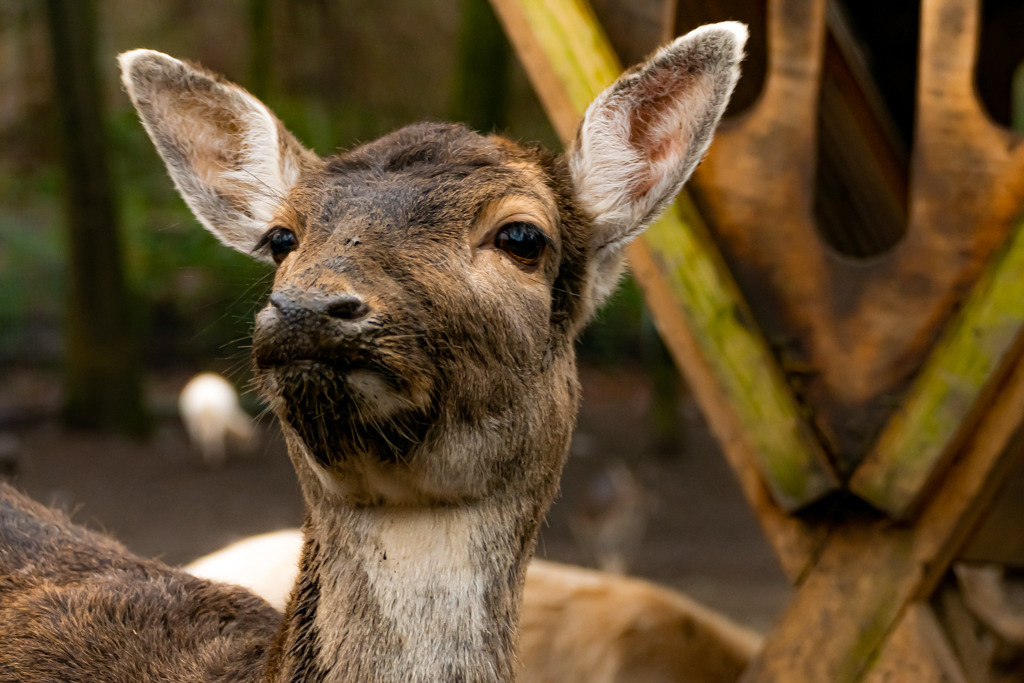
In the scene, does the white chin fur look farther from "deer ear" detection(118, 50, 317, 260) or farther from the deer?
"deer ear" detection(118, 50, 317, 260)

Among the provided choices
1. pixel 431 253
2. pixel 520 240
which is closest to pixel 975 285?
pixel 520 240

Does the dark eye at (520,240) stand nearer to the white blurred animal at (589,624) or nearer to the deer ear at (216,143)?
the deer ear at (216,143)

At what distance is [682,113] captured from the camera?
312 cm

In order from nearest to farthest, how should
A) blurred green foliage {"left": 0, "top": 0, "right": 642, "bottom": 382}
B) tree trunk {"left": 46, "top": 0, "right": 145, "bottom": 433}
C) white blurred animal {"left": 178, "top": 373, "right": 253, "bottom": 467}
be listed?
tree trunk {"left": 46, "top": 0, "right": 145, "bottom": 433}
white blurred animal {"left": 178, "top": 373, "right": 253, "bottom": 467}
blurred green foliage {"left": 0, "top": 0, "right": 642, "bottom": 382}

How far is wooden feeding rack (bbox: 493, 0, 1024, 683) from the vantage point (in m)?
3.40

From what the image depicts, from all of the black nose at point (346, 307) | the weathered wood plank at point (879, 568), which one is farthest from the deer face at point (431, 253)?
the weathered wood plank at point (879, 568)

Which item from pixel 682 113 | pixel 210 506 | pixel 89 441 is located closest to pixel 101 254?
pixel 89 441

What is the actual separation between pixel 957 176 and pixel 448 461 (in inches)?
78.9

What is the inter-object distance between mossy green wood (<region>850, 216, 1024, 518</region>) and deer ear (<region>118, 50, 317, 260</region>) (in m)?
2.05

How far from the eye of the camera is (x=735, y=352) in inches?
145

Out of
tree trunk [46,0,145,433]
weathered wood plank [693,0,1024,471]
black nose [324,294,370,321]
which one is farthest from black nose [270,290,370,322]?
tree trunk [46,0,145,433]

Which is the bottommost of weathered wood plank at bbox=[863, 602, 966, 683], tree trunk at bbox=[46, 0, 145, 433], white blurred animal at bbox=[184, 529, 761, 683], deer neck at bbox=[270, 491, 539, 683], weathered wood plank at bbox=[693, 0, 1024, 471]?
tree trunk at bbox=[46, 0, 145, 433]

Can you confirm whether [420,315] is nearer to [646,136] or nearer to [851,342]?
[646,136]

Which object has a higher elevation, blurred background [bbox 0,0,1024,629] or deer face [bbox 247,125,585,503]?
deer face [bbox 247,125,585,503]
